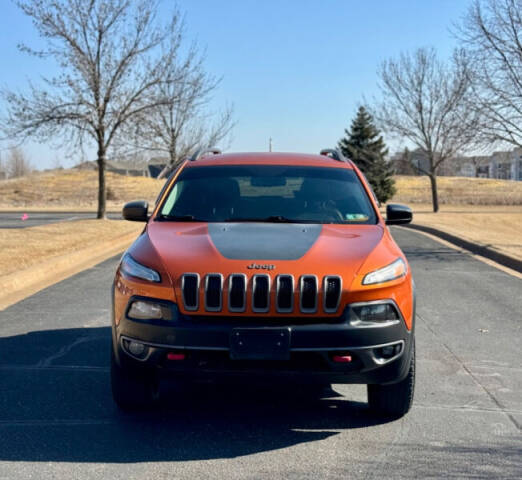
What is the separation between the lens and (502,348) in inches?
279

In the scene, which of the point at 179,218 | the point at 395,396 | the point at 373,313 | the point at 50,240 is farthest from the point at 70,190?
the point at 373,313

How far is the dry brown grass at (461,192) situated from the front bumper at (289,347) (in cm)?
5946

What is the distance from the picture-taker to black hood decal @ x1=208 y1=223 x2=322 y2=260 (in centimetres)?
458

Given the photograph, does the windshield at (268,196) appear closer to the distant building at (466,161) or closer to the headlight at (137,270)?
the headlight at (137,270)

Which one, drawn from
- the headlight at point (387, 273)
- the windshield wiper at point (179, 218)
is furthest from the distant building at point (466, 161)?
the headlight at point (387, 273)

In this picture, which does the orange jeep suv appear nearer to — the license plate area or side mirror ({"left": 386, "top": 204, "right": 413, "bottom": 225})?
the license plate area

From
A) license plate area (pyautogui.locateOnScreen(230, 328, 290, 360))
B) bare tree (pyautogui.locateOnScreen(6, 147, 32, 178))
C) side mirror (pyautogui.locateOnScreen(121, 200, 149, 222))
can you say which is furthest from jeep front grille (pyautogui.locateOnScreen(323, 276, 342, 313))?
bare tree (pyautogui.locateOnScreen(6, 147, 32, 178))

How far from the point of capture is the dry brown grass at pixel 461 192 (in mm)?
63281

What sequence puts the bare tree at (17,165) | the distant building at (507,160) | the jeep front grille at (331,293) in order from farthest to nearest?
the bare tree at (17,165), the distant building at (507,160), the jeep front grille at (331,293)

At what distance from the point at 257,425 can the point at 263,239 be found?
1.17m

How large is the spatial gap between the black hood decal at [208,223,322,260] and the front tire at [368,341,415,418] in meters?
0.96

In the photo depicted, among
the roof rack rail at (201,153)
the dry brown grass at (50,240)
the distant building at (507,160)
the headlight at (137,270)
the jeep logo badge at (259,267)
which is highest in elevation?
the distant building at (507,160)

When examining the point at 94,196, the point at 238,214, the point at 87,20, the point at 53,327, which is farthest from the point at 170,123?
the point at 94,196

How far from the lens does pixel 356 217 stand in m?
5.71
